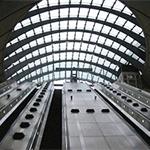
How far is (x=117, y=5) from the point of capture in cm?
2912

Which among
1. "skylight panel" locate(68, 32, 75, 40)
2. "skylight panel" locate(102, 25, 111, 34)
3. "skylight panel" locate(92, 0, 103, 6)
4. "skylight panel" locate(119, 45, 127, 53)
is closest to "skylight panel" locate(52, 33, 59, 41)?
"skylight panel" locate(68, 32, 75, 40)

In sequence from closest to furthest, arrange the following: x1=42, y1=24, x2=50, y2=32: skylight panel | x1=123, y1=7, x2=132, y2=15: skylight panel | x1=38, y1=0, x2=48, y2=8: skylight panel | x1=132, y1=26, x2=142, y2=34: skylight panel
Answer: x1=38, y1=0, x2=48, y2=8: skylight panel, x1=123, y1=7, x2=132, y2=15: skylight panel, x1=132, y1=26, x2=142, y2=34: skylight panel, x1=42, y1=24, x2=50, y2=32: skylight panel

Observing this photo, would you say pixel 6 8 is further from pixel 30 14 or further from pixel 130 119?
pixel 30 14

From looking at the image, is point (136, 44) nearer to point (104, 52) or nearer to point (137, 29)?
point (137, 29)

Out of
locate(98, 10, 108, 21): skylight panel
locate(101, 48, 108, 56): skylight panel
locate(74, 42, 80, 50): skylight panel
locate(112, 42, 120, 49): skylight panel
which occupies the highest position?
locate(98, 10, 108, 21): skylight panel

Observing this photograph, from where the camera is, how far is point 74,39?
127 ft

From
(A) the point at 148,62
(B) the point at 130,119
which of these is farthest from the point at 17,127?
(A) the point at 148,62

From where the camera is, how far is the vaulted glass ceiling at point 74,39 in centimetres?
2994

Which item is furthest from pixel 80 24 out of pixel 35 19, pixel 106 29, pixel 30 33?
pixel 30 33

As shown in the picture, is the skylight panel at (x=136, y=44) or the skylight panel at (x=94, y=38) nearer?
the skylight panel at (x=136, y=44)

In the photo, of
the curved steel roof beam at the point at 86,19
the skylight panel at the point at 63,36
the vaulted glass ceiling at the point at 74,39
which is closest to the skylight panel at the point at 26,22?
the vaulted glass ceiling at the point at 74,39

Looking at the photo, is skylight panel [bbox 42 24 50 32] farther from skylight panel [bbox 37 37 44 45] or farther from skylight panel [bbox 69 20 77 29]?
skylight panel [bbox 69 20 77 29]

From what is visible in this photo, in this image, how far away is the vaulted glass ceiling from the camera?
29938 millimetres

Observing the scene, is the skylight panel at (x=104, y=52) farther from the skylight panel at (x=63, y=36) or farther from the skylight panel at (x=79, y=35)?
the skylight panel at (x=63, y=36)
